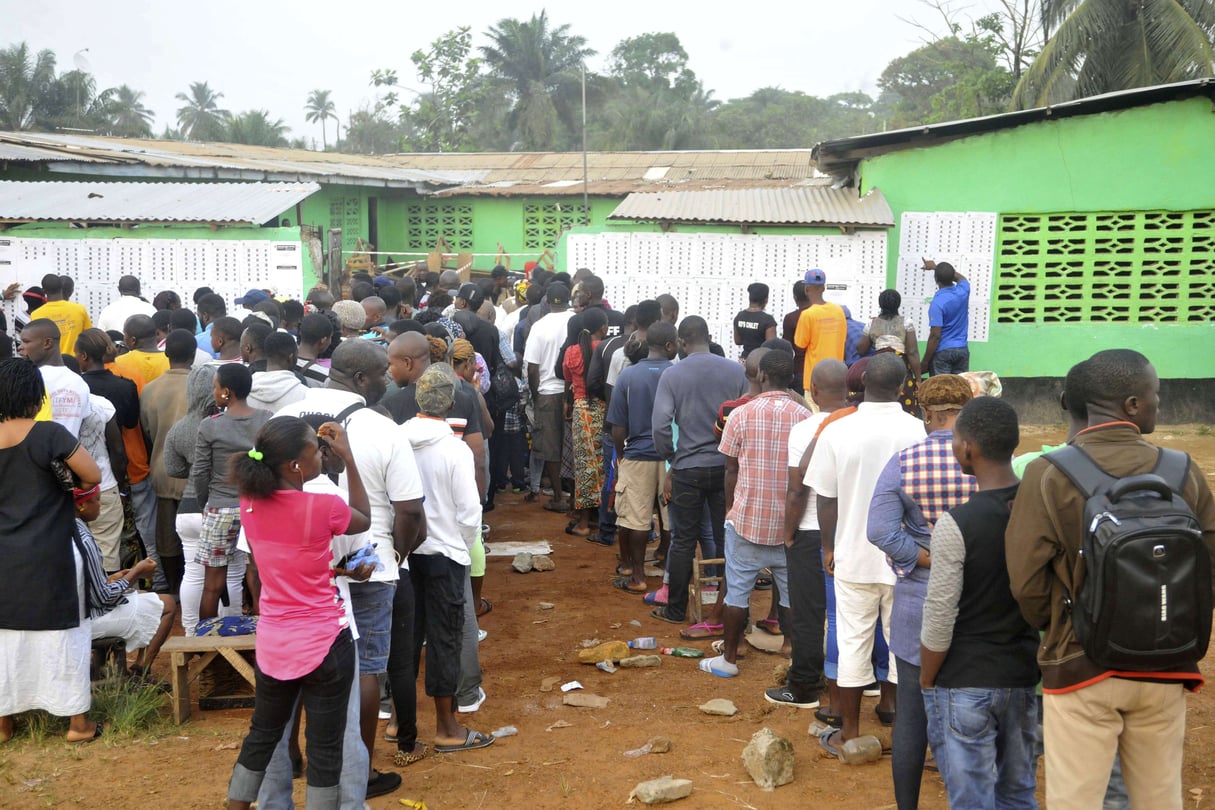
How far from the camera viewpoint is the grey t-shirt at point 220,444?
5496 millimetres

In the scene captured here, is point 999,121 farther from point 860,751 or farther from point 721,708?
point 860,751

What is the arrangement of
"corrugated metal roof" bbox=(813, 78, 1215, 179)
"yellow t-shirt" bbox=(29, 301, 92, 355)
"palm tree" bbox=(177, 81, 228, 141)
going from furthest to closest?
1. "palm tree" bbox=(177, 81, 228, 141)
2. "corrugated metal roof" bbox=(813, 78, 1215, 179)
3. "yellow t-shirt" bbox=(29, 301, 92, 355)

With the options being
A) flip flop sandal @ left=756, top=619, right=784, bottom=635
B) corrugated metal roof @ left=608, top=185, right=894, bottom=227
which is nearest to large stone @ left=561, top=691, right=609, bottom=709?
flip flop sandal @ left=756, top=619, right=784, bottom=635

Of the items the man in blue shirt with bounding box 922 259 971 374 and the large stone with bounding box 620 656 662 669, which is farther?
the man in blue shirt with bounding box 922 259 971 374

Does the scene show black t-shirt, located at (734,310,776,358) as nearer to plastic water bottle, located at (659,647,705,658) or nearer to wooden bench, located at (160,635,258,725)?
plastic water bottle, located at (659,647,705,658)

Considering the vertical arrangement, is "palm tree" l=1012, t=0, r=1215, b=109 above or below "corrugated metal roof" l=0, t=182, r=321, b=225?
above

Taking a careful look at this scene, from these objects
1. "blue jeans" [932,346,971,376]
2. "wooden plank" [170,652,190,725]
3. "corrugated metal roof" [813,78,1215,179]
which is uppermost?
"corrugated metal roof" [813,78,1215,179]

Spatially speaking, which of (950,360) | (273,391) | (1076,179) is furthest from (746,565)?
(1076,179)

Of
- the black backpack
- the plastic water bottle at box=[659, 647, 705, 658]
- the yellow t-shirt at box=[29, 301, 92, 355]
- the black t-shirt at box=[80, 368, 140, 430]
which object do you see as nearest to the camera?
the black backpack

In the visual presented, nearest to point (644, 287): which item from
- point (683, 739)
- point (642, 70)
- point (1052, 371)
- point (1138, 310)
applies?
point (1052, 371)

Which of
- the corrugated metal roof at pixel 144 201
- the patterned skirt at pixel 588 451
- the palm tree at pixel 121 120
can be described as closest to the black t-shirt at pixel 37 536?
the patterned skirt at pixel 588 451

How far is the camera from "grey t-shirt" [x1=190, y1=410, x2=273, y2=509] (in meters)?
5.50

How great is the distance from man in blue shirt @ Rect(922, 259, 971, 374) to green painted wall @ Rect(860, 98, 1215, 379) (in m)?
1.37

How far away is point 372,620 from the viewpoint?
4.49m
